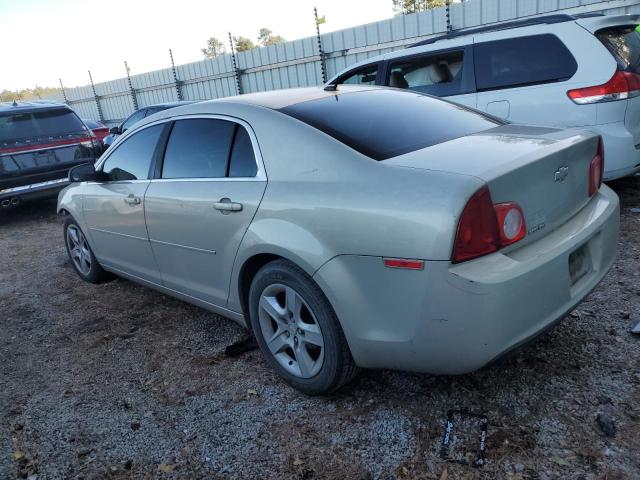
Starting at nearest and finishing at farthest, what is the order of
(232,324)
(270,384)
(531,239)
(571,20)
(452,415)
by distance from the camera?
1. (531,239)
2. (452,415)
3. (270,384)
4. (232,324)
5. (571,20)

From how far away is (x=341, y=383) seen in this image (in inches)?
98.9

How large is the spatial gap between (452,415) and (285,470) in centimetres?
82

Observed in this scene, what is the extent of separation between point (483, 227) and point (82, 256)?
402cm

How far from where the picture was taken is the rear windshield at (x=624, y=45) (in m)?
4.64

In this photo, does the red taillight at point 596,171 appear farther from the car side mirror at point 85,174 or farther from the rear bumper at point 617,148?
the car side mirror at point 85,174

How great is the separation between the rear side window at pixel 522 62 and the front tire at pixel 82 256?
4.22 m

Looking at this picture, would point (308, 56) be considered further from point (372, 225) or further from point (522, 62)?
point (372, 225)

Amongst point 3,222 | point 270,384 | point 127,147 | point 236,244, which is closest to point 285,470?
point 270,384

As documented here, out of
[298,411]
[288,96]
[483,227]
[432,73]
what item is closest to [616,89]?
[432,73]

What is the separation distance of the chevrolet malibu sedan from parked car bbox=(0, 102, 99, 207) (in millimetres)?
5247

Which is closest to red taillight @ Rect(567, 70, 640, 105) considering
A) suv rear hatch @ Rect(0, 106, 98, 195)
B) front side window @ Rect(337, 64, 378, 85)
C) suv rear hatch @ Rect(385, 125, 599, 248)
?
suv rear hatch @ Rect(385, 125, 599, 248)

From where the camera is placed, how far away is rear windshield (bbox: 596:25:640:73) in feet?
15.2

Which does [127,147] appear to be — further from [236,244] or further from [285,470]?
[285,470]

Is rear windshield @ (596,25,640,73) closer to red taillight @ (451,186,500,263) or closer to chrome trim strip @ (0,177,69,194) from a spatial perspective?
red taillight @ (451,186,500,263)
